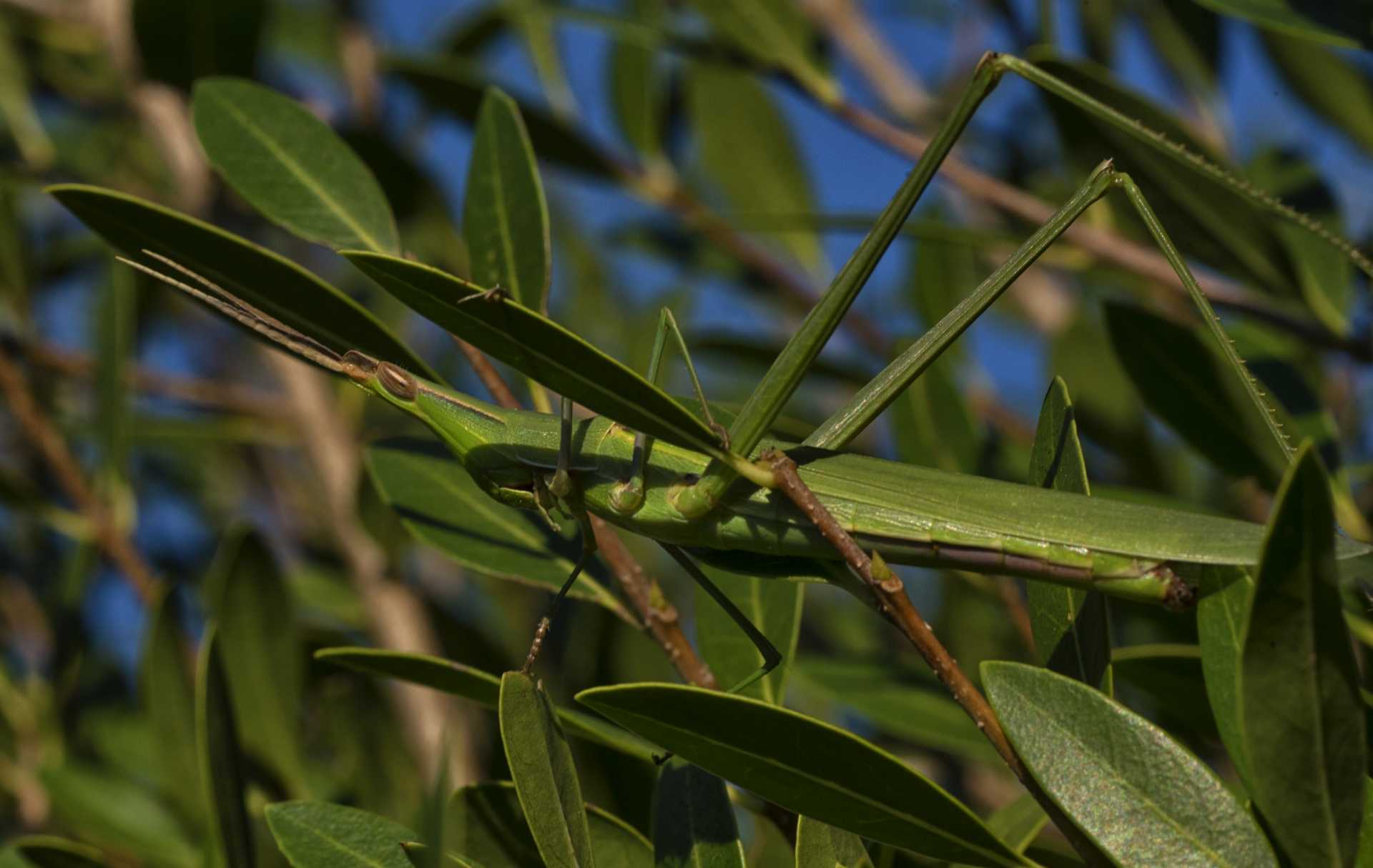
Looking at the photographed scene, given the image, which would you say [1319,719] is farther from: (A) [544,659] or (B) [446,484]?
(A) [544,659]

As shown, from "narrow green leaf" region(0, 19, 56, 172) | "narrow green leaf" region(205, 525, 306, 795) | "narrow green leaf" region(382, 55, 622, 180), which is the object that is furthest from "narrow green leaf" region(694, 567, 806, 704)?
"narrow green leaf" region(0, 19, 56, 172)

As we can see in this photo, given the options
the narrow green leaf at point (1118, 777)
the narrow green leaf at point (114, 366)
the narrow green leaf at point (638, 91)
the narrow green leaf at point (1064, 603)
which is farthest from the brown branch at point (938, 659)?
the narrow green leaf at point (638, 91)

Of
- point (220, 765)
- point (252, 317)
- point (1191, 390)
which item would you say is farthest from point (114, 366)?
point (1191, 390)

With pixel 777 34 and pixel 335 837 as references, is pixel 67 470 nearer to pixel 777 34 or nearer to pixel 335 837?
pixel 335 837

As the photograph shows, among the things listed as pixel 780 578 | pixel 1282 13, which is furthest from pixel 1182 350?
pixel 780 578

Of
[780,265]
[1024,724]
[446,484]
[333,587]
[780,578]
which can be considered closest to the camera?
[1024,724]

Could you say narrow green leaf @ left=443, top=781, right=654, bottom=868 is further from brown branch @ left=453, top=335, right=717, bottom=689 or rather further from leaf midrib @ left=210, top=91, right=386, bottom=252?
leaf midrib @ left=210, top=91, right=386, bottom=252

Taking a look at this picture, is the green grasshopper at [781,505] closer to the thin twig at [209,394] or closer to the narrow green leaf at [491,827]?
the narrow green leaf at [491,827]
